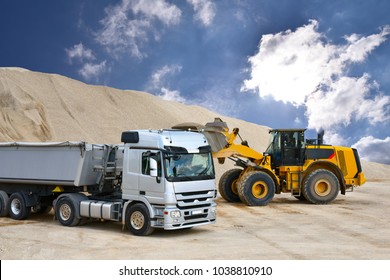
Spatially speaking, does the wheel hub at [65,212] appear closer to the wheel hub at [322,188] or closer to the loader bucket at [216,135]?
the loader bucket at [216,135]

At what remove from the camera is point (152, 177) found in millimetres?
13336

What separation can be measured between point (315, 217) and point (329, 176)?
14.4 feet

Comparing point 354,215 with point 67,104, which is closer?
point 354,215

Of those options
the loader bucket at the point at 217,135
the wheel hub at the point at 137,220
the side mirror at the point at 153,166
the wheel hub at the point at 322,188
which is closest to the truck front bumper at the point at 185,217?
the wheel hub at the point at 137,220

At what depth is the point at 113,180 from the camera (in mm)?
16188

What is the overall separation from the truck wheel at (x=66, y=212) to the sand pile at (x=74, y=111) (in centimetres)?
2260

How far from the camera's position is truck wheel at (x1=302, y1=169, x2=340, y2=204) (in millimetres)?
21938

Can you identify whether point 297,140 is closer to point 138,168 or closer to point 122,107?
point 138,168

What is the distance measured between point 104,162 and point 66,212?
2058mm

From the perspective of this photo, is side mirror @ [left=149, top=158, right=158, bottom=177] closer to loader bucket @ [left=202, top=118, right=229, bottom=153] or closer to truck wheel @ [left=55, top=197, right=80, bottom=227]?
truck wheel @ [left=55, top=197, right=80, bottom=227]

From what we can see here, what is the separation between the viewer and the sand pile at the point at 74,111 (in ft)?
132

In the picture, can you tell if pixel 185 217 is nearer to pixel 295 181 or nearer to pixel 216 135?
pixel 216 135
